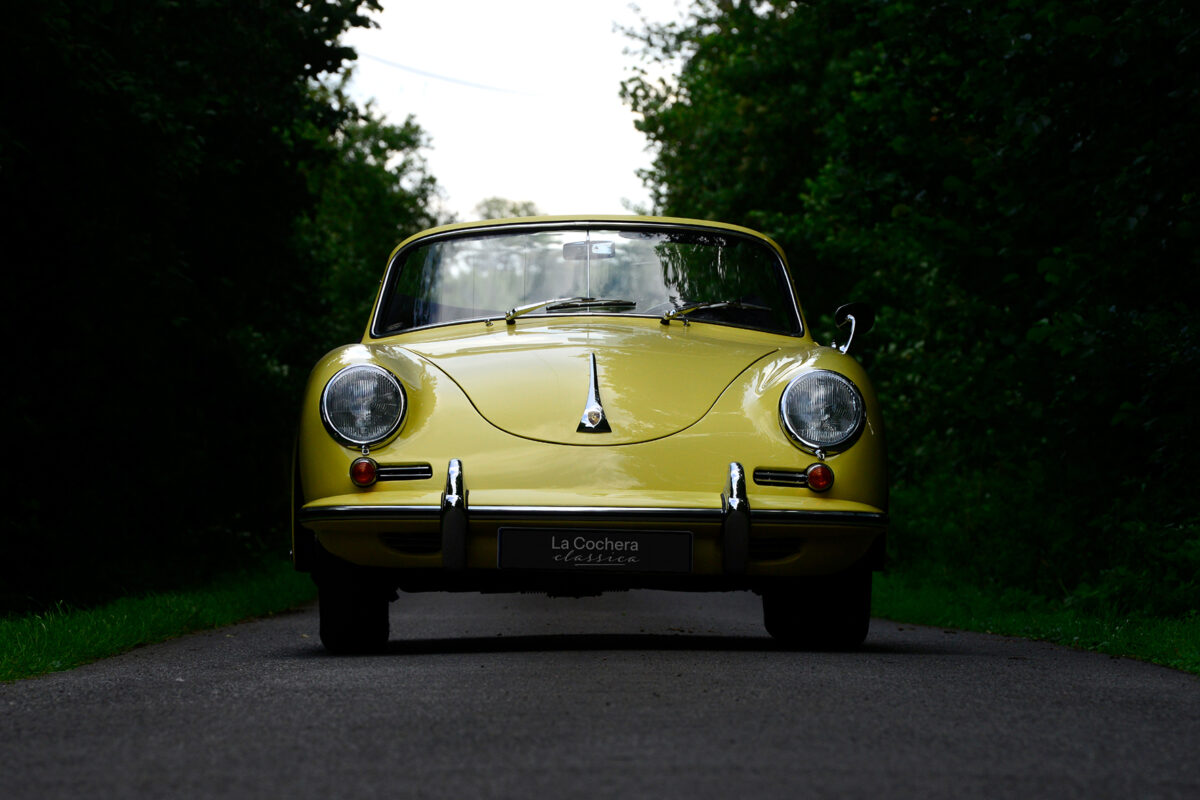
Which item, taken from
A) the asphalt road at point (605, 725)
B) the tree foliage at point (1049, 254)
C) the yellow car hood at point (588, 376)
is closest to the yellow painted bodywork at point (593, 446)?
the yellow car hood at point (588, 376)

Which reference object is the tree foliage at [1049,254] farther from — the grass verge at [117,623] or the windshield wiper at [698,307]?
the grass verge at [117,623]

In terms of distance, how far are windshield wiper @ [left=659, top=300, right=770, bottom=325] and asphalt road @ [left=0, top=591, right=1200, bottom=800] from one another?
1365mm

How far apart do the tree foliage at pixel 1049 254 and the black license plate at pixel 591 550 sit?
4067 millimetres

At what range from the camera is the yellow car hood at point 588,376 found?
6367 millimetres

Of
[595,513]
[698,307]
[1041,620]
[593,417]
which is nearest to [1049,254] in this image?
[1041,620]

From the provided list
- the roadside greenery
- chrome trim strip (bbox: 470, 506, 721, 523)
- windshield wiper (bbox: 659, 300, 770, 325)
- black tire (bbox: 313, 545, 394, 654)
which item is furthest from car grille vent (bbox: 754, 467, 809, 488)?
the roadside greenery

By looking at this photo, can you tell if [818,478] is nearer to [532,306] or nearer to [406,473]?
[406,473]

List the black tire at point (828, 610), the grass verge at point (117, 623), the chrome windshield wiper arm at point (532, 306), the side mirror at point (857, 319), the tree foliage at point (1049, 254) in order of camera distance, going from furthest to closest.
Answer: the tree foliage at point (1049, 254) < the side mirror at point (857, 319) < the chrome windshield wiper arm at point (532, 306) < the grass verge at point (117, 623) < the black tire at point (828, 610)

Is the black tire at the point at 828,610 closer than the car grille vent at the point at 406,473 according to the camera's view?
No

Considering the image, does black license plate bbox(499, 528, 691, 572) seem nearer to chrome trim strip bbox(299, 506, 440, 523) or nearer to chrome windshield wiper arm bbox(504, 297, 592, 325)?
chrome trim strip bbox(299, 506, 440, 523)

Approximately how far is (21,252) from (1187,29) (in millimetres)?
7785

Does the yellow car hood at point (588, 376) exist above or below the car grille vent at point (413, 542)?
above

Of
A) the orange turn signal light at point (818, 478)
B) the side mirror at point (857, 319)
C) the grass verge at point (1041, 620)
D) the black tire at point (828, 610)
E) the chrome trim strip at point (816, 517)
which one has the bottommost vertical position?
the grass verge at point (1041, 620)

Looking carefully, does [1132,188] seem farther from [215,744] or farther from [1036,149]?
[215,744]
